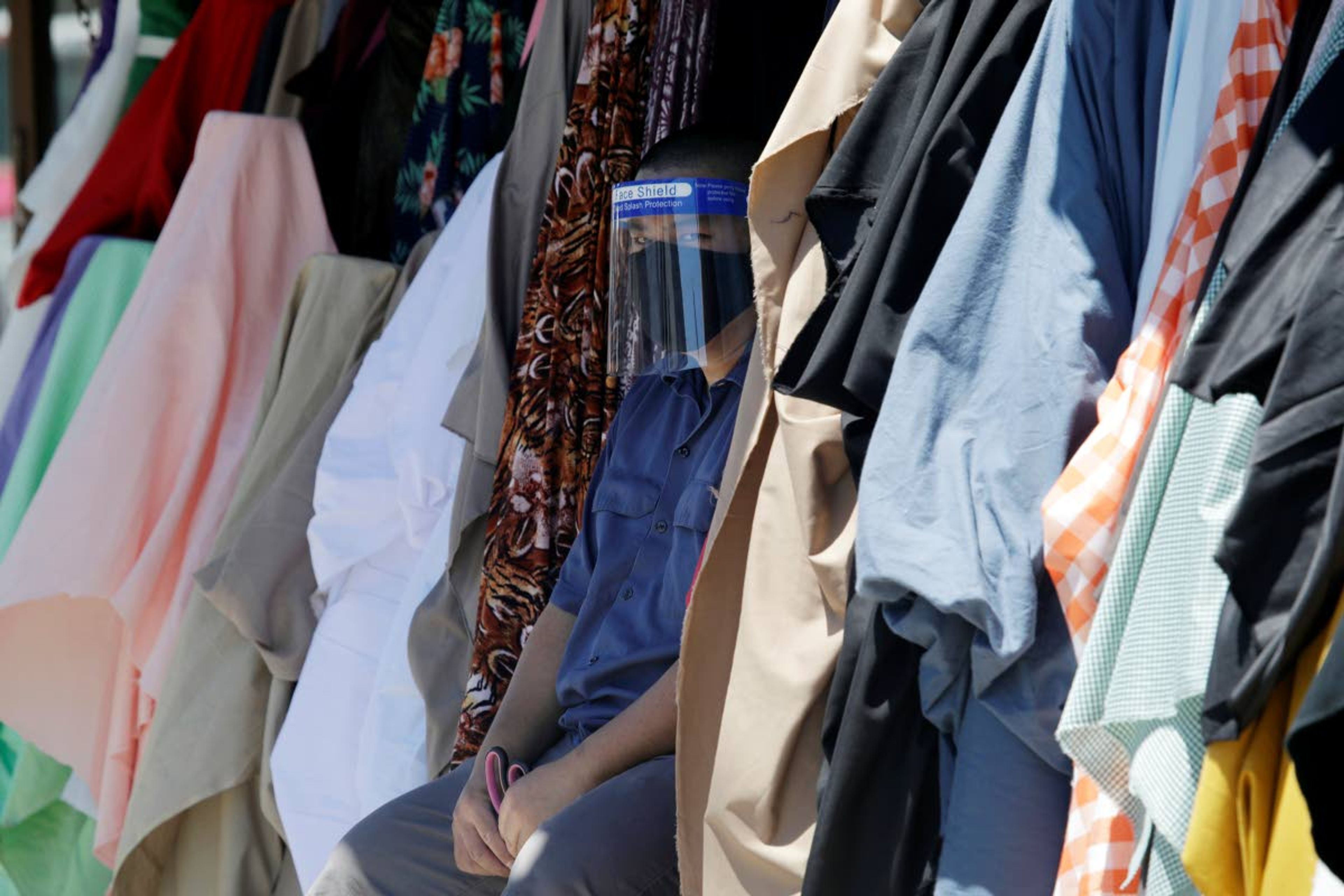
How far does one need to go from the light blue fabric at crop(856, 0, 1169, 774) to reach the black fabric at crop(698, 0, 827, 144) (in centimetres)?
88

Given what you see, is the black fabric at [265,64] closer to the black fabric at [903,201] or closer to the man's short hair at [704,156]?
the man's short hair at [704,156]

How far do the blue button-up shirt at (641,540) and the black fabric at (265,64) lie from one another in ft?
5.26

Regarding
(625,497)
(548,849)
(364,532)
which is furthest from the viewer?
(364,532)

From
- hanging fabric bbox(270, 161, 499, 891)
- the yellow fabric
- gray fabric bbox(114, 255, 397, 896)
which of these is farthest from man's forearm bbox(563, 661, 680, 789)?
the yellow fabric

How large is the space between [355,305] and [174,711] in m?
0.84

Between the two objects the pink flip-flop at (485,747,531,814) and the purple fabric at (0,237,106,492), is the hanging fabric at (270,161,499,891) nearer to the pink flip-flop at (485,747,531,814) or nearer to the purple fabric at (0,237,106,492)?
the pink flip-flop at (485,747,531,814)

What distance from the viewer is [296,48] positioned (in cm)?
362

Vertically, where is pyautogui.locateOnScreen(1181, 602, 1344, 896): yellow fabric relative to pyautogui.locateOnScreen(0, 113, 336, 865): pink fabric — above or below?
above

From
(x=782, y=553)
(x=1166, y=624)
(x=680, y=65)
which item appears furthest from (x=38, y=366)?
(x=1166, y=624)

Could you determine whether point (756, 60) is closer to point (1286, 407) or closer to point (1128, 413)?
point (1128, 413)

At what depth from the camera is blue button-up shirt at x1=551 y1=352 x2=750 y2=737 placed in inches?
91.7

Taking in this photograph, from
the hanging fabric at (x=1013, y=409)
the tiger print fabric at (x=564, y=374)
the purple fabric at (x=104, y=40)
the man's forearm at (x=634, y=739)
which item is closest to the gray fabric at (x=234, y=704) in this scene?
the tiger print fabric at (x=564, y=374)

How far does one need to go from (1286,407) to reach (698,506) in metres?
1.20

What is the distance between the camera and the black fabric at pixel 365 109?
133 inches
